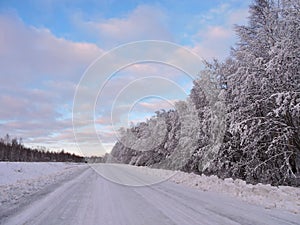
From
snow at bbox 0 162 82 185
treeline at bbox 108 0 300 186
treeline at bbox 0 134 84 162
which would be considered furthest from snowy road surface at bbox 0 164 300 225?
treeline at bbox 0 134 84 162

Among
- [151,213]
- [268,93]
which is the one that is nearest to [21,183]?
[151,213]

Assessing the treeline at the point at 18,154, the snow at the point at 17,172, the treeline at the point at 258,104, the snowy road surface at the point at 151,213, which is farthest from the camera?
the treeline at the point at 18,154

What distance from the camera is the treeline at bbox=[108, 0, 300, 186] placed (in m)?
14.6

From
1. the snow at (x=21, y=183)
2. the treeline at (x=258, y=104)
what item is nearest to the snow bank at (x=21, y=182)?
the snow at (x=21, y=183)

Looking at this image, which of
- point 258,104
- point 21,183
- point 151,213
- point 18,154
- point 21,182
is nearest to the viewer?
point 151,213

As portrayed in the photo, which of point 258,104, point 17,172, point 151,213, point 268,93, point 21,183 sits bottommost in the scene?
point 151,213

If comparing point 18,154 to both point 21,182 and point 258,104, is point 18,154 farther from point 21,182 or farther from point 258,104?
point 258,104

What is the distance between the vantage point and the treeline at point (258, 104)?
575 inches

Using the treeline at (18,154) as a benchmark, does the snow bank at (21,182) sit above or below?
below

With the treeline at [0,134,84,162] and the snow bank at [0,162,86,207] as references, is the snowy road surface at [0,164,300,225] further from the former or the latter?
the treeline at [0,134,84,162]

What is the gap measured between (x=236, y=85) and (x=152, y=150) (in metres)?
34.6

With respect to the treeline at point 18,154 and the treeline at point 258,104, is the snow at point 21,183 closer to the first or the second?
the treeline at point 258,104

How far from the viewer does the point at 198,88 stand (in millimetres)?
25125

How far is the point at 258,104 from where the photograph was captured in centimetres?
1603
